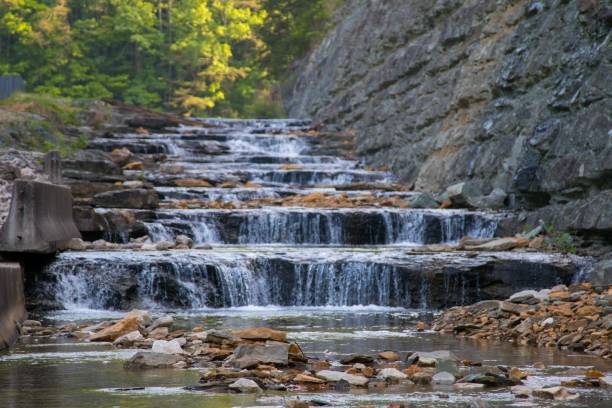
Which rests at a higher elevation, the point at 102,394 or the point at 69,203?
the point at 69,203

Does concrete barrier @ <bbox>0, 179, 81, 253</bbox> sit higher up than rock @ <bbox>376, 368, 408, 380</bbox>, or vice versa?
concrete barrier @ <bbox>0, 179, 81, 253</bbox>

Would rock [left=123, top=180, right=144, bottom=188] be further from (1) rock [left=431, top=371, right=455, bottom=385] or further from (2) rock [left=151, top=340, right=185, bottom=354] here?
(1) rock [left=431, top=371, right=455, bottom=385]

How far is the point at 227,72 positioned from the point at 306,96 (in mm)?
23461

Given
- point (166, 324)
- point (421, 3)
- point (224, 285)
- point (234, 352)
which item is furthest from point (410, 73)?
point (234, 352)

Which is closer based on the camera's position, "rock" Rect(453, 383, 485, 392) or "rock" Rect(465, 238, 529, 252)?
"rock" Rect(453, 383, 485, 392)

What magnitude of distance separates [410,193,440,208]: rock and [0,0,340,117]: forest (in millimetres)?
30588

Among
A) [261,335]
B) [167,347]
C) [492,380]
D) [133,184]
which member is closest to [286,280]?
[261,335]

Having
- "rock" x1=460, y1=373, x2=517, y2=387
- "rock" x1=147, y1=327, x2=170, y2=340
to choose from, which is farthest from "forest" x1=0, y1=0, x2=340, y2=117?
"rock" x1=460, y1=373, x2=517, y2=387

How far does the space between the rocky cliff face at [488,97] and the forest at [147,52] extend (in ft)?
58.3

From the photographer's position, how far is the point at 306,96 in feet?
153

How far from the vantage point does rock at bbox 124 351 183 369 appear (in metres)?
10.2

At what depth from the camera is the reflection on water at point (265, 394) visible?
8234mm

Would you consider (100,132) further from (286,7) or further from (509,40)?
(286,7)

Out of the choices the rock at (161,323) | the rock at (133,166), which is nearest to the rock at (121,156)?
the rock at (133,166)
